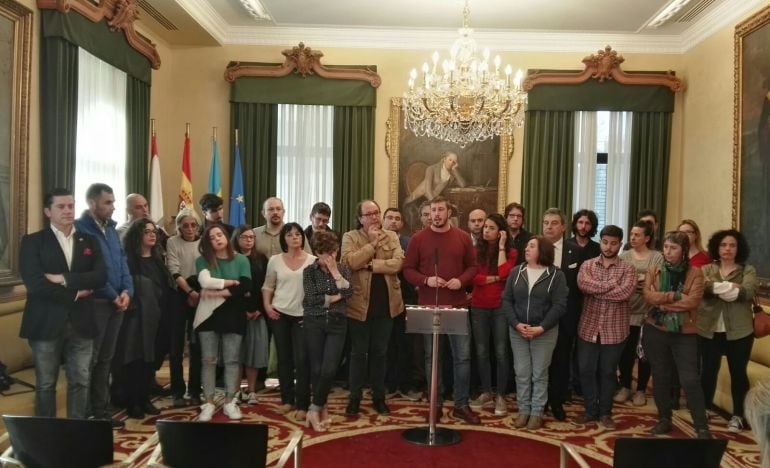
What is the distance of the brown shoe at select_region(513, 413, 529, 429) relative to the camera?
463cm

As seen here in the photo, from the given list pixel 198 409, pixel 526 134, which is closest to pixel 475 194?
pixel 526 134

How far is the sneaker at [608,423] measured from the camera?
466 centimetres

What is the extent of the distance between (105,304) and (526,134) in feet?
18.0

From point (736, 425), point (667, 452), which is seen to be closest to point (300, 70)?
point (736, 425)

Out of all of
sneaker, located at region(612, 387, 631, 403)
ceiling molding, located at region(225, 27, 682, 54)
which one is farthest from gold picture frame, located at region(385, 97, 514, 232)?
sneaker, located at region(612, 387, 631, 403)

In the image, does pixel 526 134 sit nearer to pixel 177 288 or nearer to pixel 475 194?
pixel 475 194

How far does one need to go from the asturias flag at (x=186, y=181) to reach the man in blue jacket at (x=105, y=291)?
2928mm

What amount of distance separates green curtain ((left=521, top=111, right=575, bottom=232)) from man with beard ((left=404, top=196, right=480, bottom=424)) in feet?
11.3

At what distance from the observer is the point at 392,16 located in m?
7.42

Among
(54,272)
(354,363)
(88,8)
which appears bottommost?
(354,363)

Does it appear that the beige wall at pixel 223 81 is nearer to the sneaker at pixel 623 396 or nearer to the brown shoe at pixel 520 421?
A: the sneaker at pixel 623 396

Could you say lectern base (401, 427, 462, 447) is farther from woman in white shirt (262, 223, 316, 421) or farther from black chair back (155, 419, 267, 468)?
black chair back (155, 419, 267, 468)

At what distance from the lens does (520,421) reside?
15.2ft

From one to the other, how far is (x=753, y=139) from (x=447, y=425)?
4199mm
